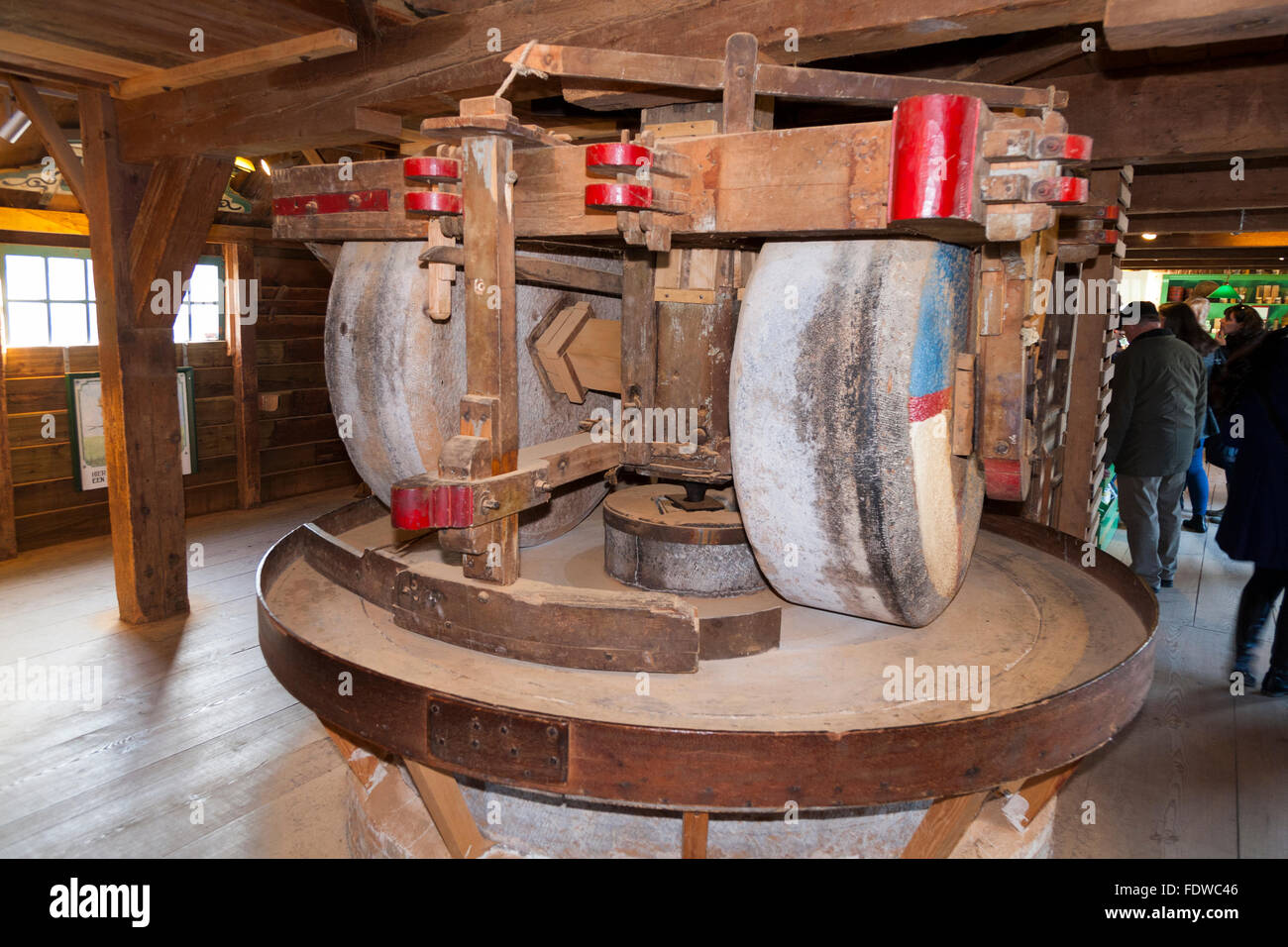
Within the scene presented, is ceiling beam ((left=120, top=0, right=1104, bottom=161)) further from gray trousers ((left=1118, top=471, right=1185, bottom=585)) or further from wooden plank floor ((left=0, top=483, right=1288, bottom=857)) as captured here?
gray trousers ((left=1118, top=471, right=1185, bottom=585))

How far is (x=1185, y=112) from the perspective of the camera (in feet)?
11.1

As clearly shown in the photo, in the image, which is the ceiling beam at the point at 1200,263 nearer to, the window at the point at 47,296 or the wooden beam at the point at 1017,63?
the wooden beam at the point at 1017,63

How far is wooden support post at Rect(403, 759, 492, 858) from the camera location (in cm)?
218

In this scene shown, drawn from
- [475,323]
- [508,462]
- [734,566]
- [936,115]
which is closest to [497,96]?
[475,323]

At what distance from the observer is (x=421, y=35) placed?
3.33 m

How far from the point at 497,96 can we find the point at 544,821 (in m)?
1.83

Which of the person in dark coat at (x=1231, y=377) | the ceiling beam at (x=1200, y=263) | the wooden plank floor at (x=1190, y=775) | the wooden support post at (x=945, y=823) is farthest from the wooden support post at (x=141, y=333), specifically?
the ceiling beam at (x=1200, y=263)

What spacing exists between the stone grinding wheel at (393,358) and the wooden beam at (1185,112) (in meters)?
2.32

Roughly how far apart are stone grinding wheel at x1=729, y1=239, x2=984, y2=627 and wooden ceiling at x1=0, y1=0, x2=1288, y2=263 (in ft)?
2.58

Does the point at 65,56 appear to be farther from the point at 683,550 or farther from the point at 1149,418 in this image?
the point at 1149,418

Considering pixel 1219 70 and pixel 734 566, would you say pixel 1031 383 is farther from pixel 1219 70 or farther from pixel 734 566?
pixel 1219 70

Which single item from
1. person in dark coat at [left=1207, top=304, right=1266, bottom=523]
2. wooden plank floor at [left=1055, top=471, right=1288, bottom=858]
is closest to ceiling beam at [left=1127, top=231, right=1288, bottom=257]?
person in dark coat at [left=1207, top=304, right=1266, bottom=523]

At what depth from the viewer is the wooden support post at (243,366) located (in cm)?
741

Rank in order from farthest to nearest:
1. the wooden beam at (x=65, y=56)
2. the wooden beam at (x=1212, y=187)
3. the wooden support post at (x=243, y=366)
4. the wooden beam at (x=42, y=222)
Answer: the wooden support post at (x=243, y=366), the wooden beam at (x=42, y=222), the wooden beam at (x=1212, y=187), the wooden beam at (x=65, y=56)
